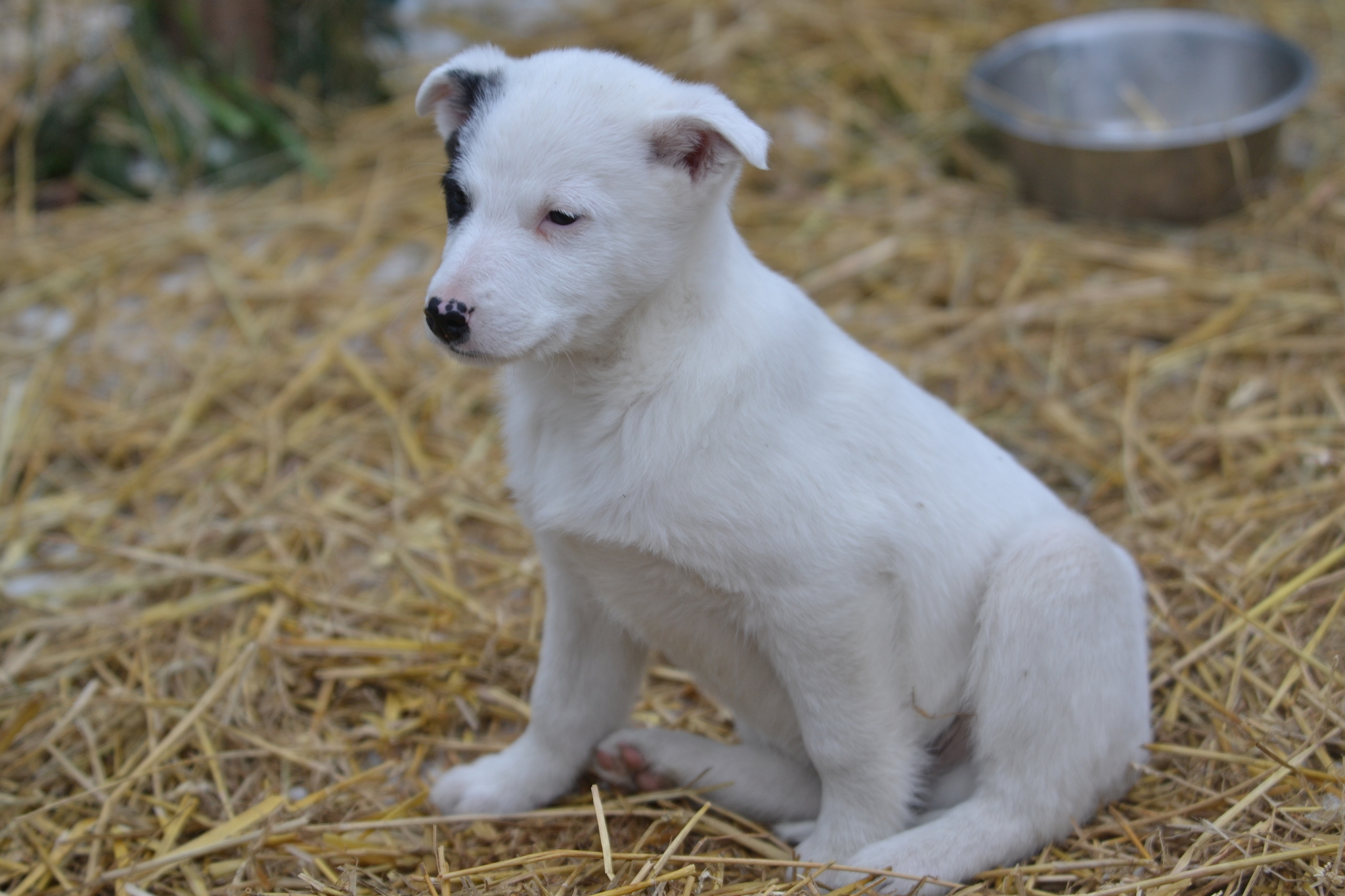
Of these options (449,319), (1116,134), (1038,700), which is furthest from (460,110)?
(1116,134)

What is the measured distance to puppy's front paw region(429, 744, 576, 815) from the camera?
2975 mm

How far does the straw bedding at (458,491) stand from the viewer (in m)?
2.84

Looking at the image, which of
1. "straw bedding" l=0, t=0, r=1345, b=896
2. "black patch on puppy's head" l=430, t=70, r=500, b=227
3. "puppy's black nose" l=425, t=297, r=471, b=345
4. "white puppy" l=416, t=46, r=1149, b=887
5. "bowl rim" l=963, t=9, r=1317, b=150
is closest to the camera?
"puppy's black nose" l=425, t=297, r=471, b=345

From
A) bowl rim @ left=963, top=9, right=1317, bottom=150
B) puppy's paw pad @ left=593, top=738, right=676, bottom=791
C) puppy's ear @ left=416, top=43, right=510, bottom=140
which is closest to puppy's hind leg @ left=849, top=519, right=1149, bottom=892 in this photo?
puppy's paw pad @ left=593, top=738, right=676, bottom=791

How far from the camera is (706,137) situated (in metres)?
2.40

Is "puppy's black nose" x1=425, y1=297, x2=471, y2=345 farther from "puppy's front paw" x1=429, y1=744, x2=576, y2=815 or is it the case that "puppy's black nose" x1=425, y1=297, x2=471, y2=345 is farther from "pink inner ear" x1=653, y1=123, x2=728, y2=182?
"puppy's front paw" x1=429, y1=744, x2=576, y2=815

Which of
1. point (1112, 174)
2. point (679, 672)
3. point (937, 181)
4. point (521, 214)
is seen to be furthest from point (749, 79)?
point (521, 214)

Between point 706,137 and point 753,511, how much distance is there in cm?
79

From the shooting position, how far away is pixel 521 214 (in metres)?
2.34

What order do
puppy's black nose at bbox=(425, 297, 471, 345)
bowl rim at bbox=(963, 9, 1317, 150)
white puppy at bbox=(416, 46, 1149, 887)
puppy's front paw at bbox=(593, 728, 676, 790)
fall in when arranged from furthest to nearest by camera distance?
1. bowl rim at bbox=(963, 9, 1317, 150)
2. puppy's front paw at bbox=(593, 728, 676, 790)
3. white puppy at bbox=(416, 46, 1149, 887)
4. puppy's black nose at bbox=(425, 297, 471, 345)

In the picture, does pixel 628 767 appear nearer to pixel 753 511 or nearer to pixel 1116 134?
pixel 753 511

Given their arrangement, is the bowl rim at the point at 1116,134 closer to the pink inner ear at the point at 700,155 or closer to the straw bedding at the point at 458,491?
the straw bedding at the point at 458,491

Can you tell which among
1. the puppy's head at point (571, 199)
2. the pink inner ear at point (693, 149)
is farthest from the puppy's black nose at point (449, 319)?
the pink inner ear at point (693, 149)

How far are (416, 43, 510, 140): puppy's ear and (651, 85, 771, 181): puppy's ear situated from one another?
40 centimetres
